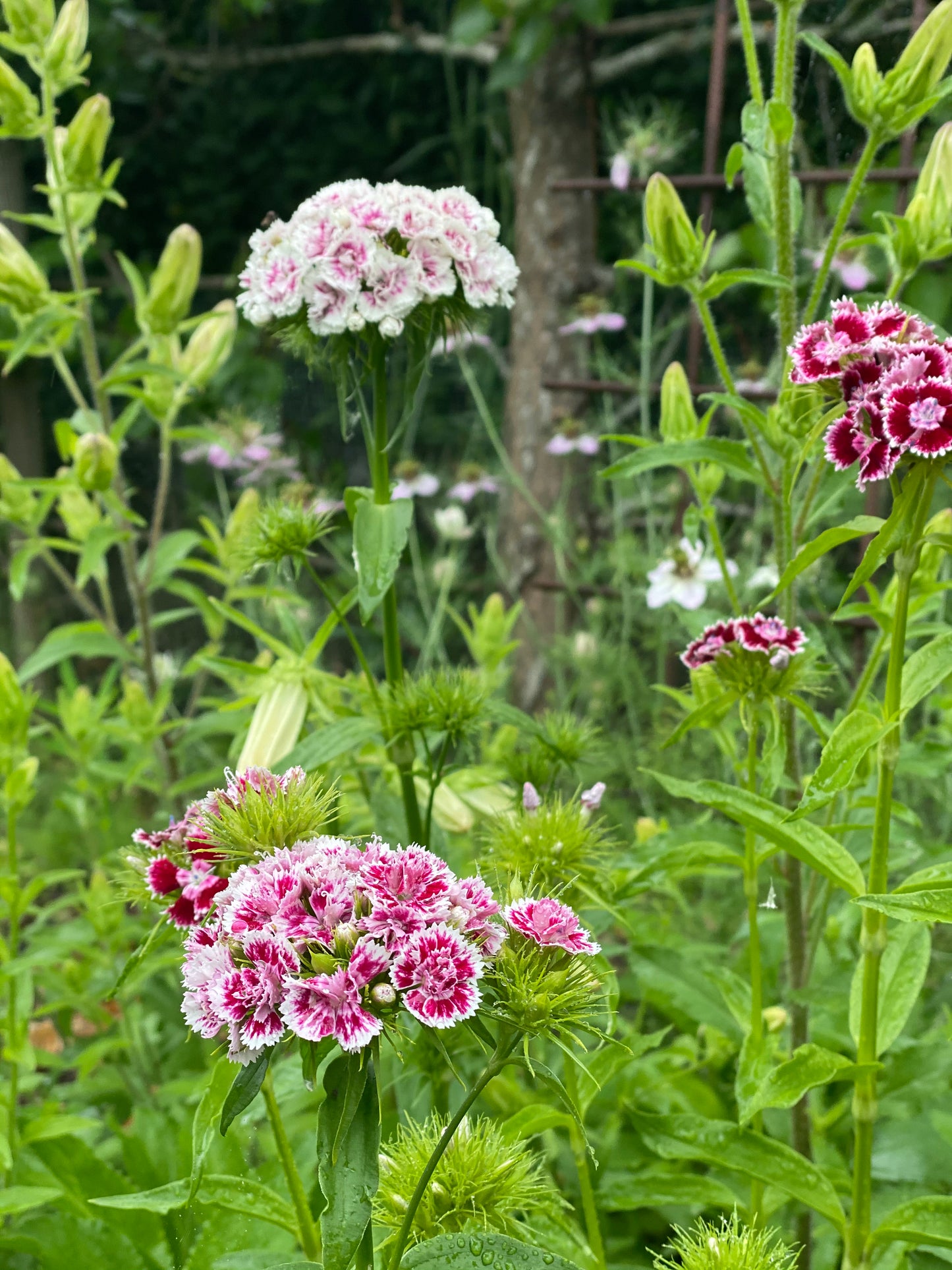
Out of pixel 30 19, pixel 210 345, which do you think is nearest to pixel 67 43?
pixel 30 19

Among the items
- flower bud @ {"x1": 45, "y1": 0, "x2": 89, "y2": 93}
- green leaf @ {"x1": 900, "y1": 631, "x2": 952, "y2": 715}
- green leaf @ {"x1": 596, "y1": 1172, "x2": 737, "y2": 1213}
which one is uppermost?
flower bud @ {"x1": 45, "y1": 0, "x2": 89, "y2": 93}

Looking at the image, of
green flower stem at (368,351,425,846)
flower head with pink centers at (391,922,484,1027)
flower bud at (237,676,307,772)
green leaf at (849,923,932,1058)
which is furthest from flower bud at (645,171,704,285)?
flower head with pink centers at (391,922,484,1027)

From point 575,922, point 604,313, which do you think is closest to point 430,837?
point 575,922

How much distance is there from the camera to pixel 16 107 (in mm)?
1528

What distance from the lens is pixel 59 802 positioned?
198 cm

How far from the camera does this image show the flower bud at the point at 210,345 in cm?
173

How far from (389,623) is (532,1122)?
19.4 inches

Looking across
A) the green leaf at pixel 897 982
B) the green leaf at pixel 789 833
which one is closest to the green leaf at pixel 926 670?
the green leaf at pixel 789 833

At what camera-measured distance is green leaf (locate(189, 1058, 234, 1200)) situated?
73 centimetres

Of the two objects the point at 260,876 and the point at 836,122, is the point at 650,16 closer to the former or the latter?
the point at 836,122

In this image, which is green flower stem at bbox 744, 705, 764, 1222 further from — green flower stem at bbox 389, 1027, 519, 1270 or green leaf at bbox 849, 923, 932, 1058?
green flower stem at bbox 389, 1027, 519, 1270

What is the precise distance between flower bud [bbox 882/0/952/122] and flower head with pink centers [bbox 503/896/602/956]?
0.83 metres

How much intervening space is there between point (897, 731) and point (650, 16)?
95.2 inches

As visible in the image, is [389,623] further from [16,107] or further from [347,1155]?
[16,107]
